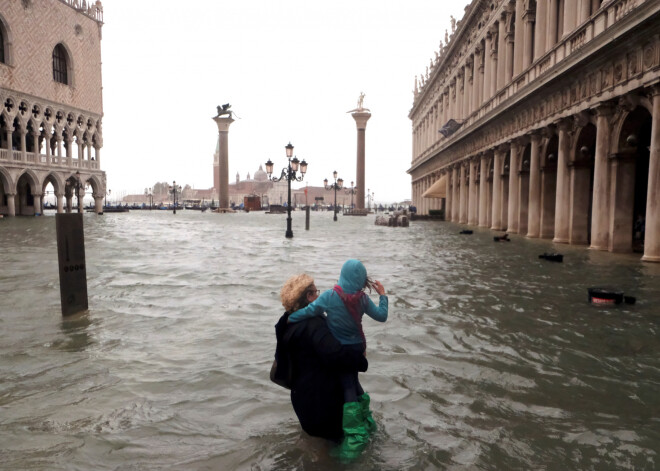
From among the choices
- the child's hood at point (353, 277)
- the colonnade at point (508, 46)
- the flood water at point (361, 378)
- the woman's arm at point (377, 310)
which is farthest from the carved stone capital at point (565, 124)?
the child's hood at point (353, 277)

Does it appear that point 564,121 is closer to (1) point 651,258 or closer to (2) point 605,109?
(2) point 605,109

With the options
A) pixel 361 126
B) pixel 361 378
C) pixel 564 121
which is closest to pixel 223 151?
pixel 361 126

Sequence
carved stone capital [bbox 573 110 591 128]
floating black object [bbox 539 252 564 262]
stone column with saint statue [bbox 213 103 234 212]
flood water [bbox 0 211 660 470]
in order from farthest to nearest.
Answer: stone column with saint statue [bbox 213 103 234 212] < carved stone capital [bbox 573 110 591 128] < floating black object [bbox 539 252 564 262] < flood water [bbox 0 211 660 470]

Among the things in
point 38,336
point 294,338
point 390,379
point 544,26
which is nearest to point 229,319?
point 38,336

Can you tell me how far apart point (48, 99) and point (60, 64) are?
5.07m

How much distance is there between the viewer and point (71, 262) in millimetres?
7367

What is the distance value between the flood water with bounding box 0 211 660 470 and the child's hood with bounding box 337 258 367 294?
1051mm

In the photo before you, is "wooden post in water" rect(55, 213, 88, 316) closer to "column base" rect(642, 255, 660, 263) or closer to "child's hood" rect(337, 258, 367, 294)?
Result: "child's hood" rect(337, 258, 367, 294)

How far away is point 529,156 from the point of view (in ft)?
76.7

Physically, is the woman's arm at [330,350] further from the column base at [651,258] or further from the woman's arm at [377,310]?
the column base at [651,258]

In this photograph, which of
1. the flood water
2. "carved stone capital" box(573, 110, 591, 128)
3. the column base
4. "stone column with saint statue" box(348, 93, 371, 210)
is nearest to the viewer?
the flood water

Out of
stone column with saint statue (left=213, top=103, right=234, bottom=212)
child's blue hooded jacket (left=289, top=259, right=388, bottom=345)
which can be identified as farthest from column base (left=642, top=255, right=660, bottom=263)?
stone column with saint statue (left=213, top=103, right=234, bottom=212)

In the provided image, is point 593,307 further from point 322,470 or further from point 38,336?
point 38,336

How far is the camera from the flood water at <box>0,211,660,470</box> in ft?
11.5
